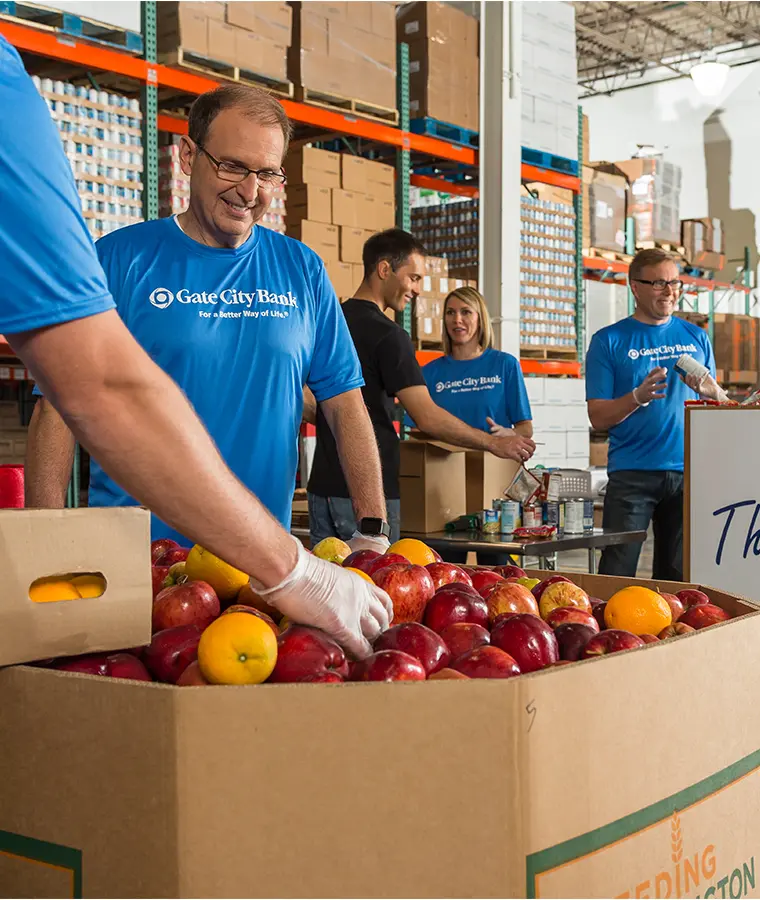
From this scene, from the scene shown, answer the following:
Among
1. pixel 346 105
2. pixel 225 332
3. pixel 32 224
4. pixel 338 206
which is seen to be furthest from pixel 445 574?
pixel 346 105

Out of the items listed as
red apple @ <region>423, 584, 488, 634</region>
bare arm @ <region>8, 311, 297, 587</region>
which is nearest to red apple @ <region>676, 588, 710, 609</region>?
red apple @ <region>423, 584, 488, 634</region>

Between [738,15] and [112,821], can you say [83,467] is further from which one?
[738,15]

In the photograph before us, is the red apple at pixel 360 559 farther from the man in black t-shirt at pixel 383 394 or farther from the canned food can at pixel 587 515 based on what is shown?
the canned food can at pixel 587 515

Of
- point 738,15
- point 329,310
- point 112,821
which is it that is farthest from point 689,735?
point 738,15

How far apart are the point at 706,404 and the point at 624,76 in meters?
15.0

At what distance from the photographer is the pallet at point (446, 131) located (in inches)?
276

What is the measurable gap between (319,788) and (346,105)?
5.93 meters

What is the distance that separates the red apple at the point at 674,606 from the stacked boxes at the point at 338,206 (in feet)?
15.5

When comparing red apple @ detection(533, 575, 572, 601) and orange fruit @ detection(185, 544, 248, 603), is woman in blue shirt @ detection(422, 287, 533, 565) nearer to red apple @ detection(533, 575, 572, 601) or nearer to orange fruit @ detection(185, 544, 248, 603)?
red apple @ detection(533, 575, 572, 601)

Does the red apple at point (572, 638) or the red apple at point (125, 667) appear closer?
the red apple at point (125, 667)

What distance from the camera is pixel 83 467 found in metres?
5.85

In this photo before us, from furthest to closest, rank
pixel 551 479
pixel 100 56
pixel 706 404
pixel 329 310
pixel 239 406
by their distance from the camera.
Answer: pixel 100 56 < pixel 551 479 < pixel 706 404 < pixel 329 310 < pixel 239 406

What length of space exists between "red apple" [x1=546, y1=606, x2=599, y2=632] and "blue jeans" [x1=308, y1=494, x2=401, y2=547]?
Answer: 8.57 ft

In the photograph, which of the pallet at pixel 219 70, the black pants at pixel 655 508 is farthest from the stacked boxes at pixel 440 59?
the black pants at pixel 655 508
